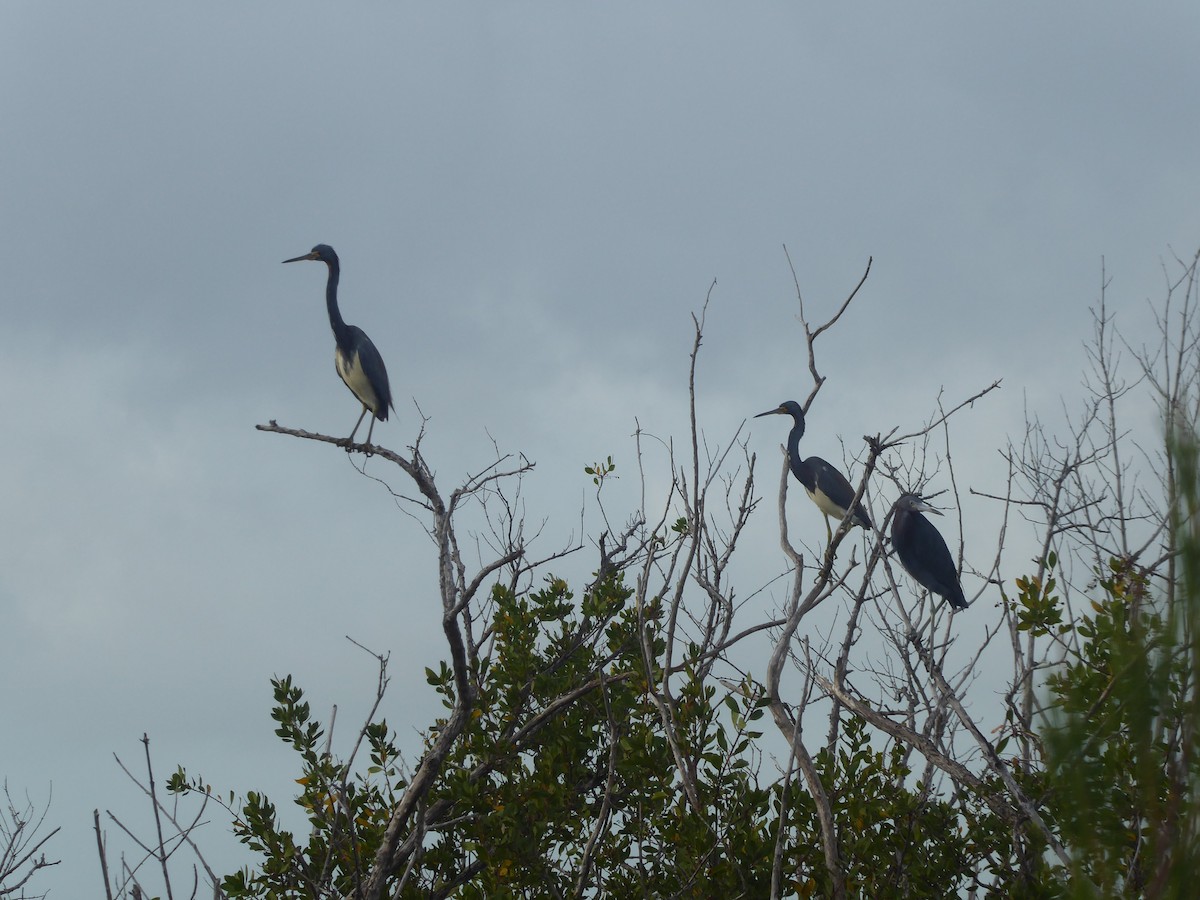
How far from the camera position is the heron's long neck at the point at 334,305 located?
9.95 m

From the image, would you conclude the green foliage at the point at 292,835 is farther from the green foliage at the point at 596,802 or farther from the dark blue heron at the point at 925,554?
the dark blue heron at the point at 925,554

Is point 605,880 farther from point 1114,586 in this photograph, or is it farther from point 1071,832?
point 1071,832

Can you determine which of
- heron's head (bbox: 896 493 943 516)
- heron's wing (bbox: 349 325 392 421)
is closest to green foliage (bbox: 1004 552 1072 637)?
heron's head (bbox: 896 493 943 516)

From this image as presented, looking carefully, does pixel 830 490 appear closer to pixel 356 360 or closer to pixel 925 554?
pixel 925 554

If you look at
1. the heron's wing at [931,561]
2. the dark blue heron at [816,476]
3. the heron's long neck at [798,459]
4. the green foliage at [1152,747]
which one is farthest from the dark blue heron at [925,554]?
the green foliage at [1152,747]

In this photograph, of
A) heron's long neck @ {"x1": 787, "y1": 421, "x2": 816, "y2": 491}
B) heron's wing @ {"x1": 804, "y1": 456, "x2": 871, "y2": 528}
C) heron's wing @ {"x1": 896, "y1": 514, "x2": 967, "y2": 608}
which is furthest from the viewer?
heron's long neck @ {"x1": 787, "y1": 421, "x2": 816, "y2": 491}

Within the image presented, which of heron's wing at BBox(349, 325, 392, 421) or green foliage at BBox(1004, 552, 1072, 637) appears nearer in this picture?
green foliage at BBox(1004, 552, 1072, 637)

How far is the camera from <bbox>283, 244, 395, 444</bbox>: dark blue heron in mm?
9562

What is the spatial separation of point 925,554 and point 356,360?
4.78 meters

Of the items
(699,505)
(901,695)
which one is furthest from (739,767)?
(901,695)

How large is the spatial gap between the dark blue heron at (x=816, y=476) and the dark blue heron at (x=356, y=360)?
3508 millimetres

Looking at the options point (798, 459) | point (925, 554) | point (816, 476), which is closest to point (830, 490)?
point (816, 476)

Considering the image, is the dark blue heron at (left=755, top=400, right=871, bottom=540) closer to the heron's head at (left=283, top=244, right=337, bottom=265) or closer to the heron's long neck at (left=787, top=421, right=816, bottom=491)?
the heron's long neck at (left=787, top=421, right=816, bottom=491)

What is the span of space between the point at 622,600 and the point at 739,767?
1869 millimetres
